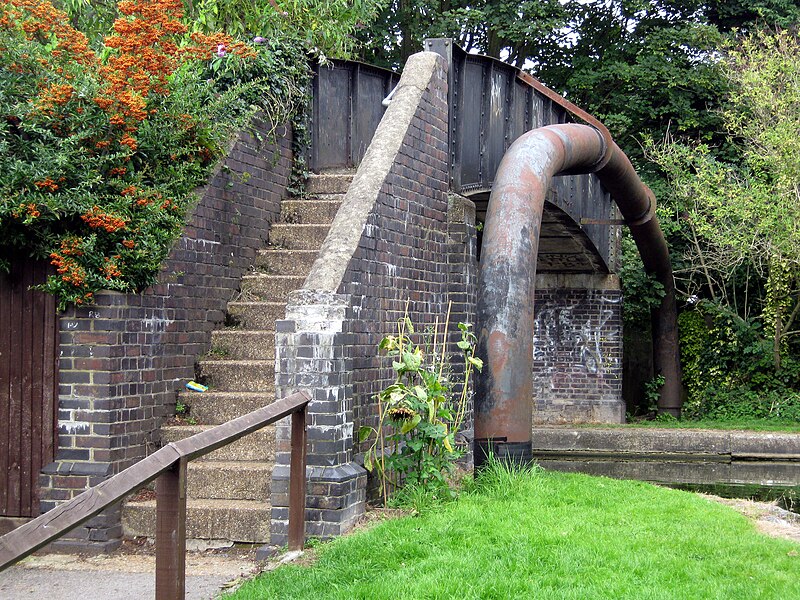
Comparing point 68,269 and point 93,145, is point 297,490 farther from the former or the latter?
point 93,145

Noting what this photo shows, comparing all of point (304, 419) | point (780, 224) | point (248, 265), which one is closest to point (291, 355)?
point (304, 419)

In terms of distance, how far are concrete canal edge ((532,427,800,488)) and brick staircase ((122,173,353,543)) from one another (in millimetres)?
6351

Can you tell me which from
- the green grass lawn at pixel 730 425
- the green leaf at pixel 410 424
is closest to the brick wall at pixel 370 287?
the green leaf at pixel 410 424

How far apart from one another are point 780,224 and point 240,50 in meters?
10.4

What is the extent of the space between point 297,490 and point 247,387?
180cm

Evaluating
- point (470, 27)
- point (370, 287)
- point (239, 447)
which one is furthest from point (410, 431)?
point (470, 27)

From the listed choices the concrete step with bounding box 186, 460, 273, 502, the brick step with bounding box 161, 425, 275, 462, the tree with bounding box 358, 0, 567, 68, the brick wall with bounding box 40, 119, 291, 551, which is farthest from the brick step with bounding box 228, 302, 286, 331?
the tree with bounding box 358, 0, 567, 68

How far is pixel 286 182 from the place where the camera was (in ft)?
28.6

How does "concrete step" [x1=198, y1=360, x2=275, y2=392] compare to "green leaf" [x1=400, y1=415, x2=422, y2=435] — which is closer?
"green leaf" [x1=400, y1=415, x2=422, y2=435]

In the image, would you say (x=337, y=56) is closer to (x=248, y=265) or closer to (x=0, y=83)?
(x=248, y=265)

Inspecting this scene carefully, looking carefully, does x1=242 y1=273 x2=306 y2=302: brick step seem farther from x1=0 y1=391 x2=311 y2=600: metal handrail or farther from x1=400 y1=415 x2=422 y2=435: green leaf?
x1=0 y1=391 x2=311 y2=600: metal handrail

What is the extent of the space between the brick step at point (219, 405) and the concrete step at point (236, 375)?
0.73ft

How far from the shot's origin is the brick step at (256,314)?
7395 millimetres

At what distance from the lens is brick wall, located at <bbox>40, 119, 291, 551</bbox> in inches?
231
